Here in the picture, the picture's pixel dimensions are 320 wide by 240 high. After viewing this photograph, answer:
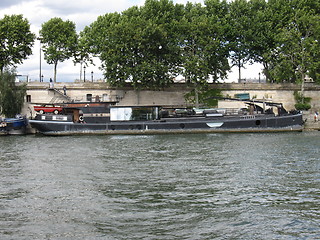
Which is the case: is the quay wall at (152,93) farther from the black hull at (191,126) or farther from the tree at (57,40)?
the black hull at (191,126)

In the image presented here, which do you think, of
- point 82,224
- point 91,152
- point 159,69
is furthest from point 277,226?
point 159,69

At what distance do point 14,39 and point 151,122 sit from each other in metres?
26.7

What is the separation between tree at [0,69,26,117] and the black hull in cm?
775

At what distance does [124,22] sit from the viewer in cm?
6831

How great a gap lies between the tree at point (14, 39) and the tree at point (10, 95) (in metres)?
5.36

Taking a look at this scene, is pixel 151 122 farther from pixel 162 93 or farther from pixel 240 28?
pixel 240 28

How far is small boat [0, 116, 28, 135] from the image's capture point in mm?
55188

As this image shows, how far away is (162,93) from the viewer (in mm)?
71375

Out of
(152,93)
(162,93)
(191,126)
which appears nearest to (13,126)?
(191,126)

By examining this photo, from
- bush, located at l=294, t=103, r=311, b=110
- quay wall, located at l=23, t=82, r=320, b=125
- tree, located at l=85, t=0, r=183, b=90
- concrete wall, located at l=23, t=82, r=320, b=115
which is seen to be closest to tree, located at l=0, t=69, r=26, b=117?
quay wall, located at l=23, t=82, r=320, b=125

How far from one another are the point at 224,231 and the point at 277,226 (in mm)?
1919

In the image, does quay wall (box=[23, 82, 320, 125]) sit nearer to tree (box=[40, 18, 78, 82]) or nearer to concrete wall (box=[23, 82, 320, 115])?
concrete wall (box=[23, 82, 320, 115])

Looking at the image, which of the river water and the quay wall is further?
the quay wall

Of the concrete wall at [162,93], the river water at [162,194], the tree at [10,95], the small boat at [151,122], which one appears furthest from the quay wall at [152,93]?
the river water at [162,194]
